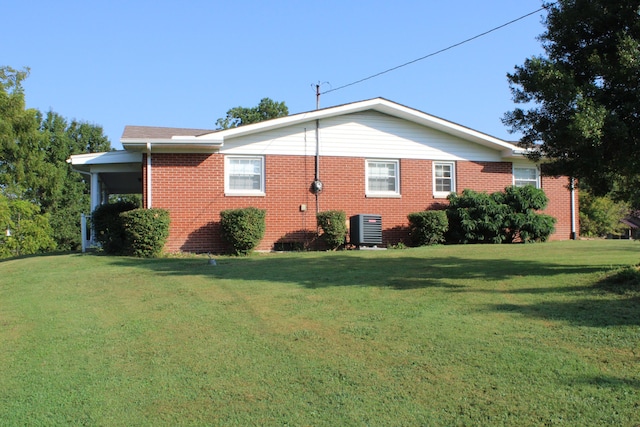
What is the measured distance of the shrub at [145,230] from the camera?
13.8 meters

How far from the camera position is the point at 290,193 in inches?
648

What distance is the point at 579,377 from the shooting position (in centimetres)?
445

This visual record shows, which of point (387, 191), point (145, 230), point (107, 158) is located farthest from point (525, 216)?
point (107, 158)

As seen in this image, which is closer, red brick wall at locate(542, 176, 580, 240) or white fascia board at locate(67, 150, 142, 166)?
white fascia board at locate(67, 150, 142, 166)

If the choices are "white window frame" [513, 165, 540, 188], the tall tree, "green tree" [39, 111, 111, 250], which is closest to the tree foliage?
"green tree" [39, 111, 111, 250]

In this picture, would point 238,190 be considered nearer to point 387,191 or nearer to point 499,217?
point 387,191

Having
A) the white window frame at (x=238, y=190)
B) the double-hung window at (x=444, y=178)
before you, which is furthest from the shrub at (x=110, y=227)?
the double-hung window at (x=444, y=178)

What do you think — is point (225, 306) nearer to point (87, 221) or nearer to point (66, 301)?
point (66, 301)

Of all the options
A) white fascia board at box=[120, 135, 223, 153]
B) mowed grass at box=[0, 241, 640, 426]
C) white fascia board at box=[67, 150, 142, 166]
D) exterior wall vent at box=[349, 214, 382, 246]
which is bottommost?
mowed grass at box=[0, 241, 640, 426]

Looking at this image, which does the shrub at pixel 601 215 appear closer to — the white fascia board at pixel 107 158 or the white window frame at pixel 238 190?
A: the white window frame at pixel 238 190

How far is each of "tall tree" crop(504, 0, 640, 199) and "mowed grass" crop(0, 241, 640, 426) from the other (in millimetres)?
1712

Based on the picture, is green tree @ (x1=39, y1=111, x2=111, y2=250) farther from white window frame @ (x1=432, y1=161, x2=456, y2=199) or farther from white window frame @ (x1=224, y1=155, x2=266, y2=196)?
white window frame @ (x1=432, y1=161, x2=456, y2=199)

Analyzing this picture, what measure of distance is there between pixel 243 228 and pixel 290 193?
2.35 metres

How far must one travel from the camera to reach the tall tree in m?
7.47
